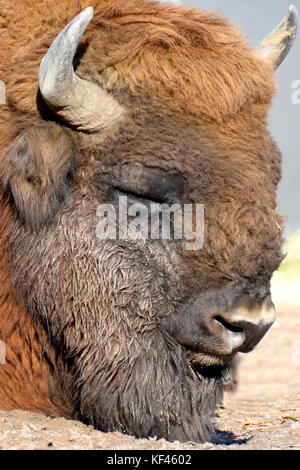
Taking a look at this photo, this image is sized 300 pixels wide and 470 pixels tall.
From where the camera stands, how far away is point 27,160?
4180mm

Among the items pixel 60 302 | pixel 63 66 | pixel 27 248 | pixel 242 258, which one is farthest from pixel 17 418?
pixel 63 66

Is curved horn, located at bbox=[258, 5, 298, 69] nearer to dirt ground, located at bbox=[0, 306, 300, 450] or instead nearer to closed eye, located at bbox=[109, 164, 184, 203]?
closed eye, located at bbox=[109, 164, 184, 203]

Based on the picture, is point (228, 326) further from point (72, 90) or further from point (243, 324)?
point (72, 90)

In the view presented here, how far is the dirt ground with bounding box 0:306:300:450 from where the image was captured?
150 inches

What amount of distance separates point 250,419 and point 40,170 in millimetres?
3454

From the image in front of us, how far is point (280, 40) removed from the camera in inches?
204

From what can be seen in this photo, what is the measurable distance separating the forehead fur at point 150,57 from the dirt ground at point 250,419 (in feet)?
6.17

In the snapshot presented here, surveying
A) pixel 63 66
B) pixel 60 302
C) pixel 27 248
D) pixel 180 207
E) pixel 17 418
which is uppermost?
pixel 63 66

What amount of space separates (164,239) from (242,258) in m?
0.47

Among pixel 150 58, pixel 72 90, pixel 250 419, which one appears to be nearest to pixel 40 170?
pixel 72 90

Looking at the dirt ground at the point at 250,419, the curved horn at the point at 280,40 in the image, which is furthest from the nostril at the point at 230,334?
the curved horn at the point at 280,40

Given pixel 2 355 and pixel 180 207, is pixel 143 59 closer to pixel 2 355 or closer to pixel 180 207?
pixel 180 207
